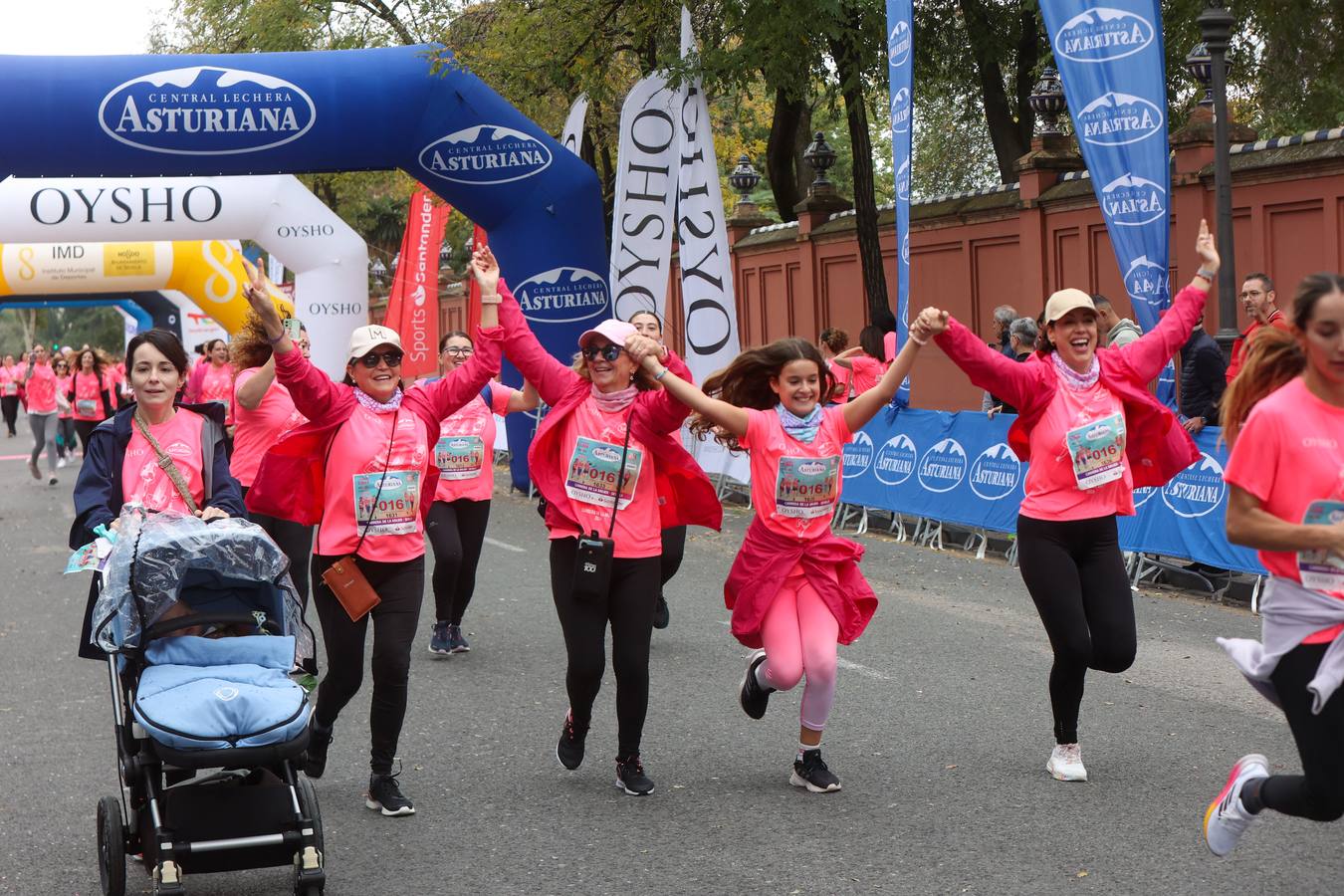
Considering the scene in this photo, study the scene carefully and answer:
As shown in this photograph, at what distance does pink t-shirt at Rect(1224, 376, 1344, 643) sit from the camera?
14.7 ft

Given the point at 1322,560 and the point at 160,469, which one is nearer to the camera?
the point at 1322,560

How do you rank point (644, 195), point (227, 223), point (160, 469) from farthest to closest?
point (227, 223), point (644, 195), point (160, 469)

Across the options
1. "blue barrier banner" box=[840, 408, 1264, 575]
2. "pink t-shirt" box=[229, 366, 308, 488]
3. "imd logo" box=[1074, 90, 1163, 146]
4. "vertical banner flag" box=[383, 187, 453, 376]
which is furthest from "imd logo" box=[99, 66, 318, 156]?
"vertical banner flag" box=[383, 187, 453, 376]

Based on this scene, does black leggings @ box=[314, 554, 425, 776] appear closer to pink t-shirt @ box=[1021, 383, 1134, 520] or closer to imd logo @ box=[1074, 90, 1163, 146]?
pink t-shirt @ box=[1021, 383, 1134, 520]

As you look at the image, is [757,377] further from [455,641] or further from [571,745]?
[455,641]

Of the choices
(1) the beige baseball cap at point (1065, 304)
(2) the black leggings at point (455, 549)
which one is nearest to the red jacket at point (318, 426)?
(1) the beige baseball cap at point (1065, 304)

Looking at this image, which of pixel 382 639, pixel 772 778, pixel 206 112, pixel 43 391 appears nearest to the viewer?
pixel 382 639

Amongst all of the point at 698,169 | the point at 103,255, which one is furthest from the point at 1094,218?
the point at 103,255

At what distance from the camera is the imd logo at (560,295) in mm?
18016

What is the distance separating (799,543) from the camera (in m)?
6.63

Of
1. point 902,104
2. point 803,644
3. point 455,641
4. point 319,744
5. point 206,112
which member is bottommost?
point 455,641

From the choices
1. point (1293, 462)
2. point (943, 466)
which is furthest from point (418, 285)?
point (1293, 462)

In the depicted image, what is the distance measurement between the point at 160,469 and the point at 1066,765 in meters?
3.63

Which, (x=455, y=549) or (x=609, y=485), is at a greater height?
(x=609, y=485)
